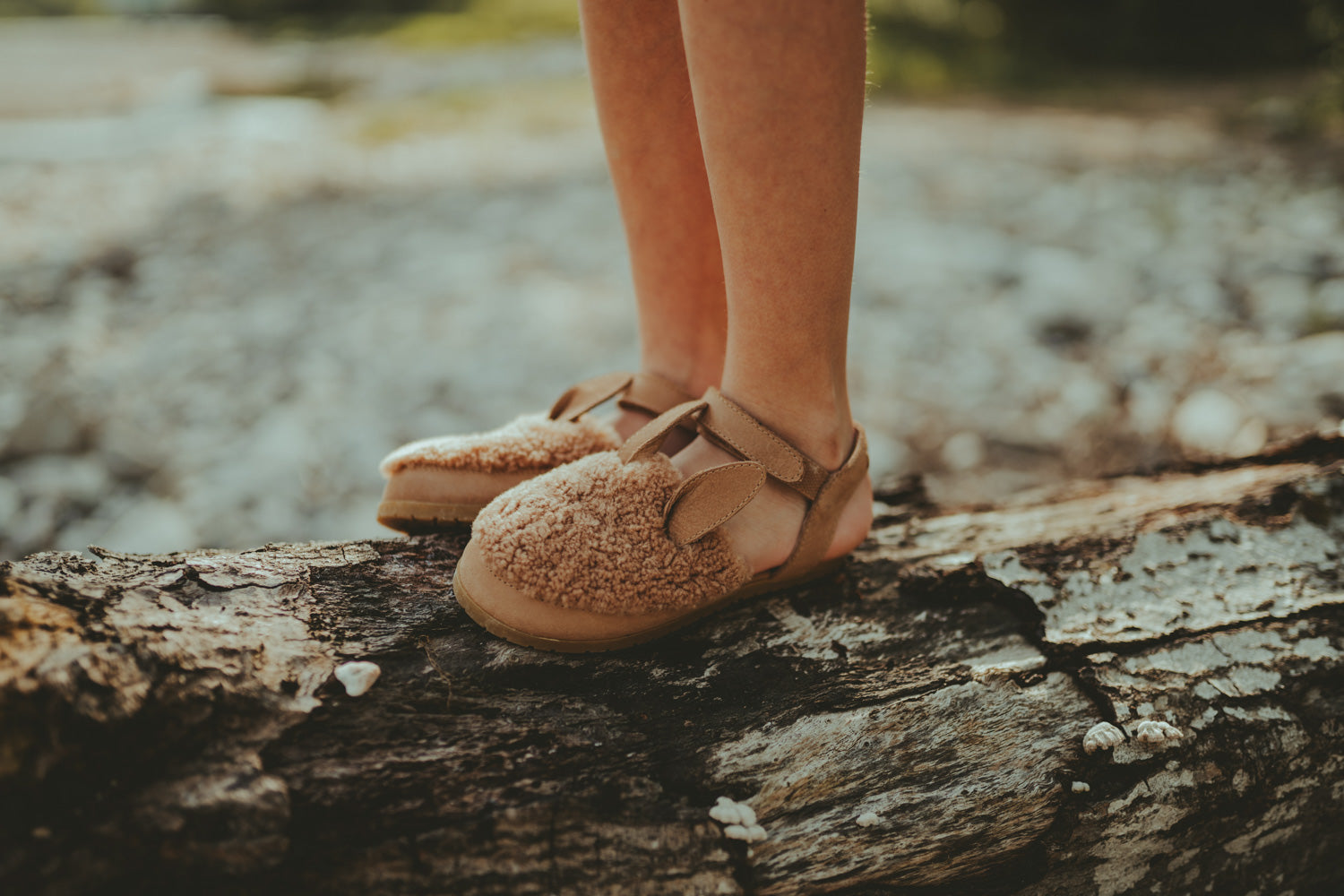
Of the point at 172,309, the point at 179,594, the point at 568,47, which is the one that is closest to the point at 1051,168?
the point at 172,309

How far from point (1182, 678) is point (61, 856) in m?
1.15

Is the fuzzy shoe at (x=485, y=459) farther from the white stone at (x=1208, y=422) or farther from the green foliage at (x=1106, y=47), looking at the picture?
the green foliage at (x=1106, y=47)

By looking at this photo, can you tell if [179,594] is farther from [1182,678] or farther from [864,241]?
[864,241]

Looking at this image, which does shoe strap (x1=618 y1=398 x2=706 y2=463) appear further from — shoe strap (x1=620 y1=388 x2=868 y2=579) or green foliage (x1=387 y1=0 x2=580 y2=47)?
green foliage (x1=387 y1=0 x2=580 y2=47)

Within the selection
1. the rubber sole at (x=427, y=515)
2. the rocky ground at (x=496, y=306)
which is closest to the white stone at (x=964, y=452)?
the rocky ground at (x=496, y=306)

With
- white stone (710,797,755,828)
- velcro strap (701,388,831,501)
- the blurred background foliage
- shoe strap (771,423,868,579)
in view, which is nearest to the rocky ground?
shoe strap (771,423,868,579)

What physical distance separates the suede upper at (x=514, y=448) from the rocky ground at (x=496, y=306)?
0.86m

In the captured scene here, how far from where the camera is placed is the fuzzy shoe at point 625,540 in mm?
927

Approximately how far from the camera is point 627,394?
3.95 ft

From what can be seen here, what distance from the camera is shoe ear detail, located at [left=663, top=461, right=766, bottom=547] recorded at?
38.1 inches

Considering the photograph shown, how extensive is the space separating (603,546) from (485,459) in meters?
0.26

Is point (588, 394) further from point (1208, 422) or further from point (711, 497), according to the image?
point (1208, 422)

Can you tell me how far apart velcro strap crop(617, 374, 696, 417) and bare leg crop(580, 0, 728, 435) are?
0.02m

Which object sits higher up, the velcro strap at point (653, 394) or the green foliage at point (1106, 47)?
the green foliage at point (1106, 47)
